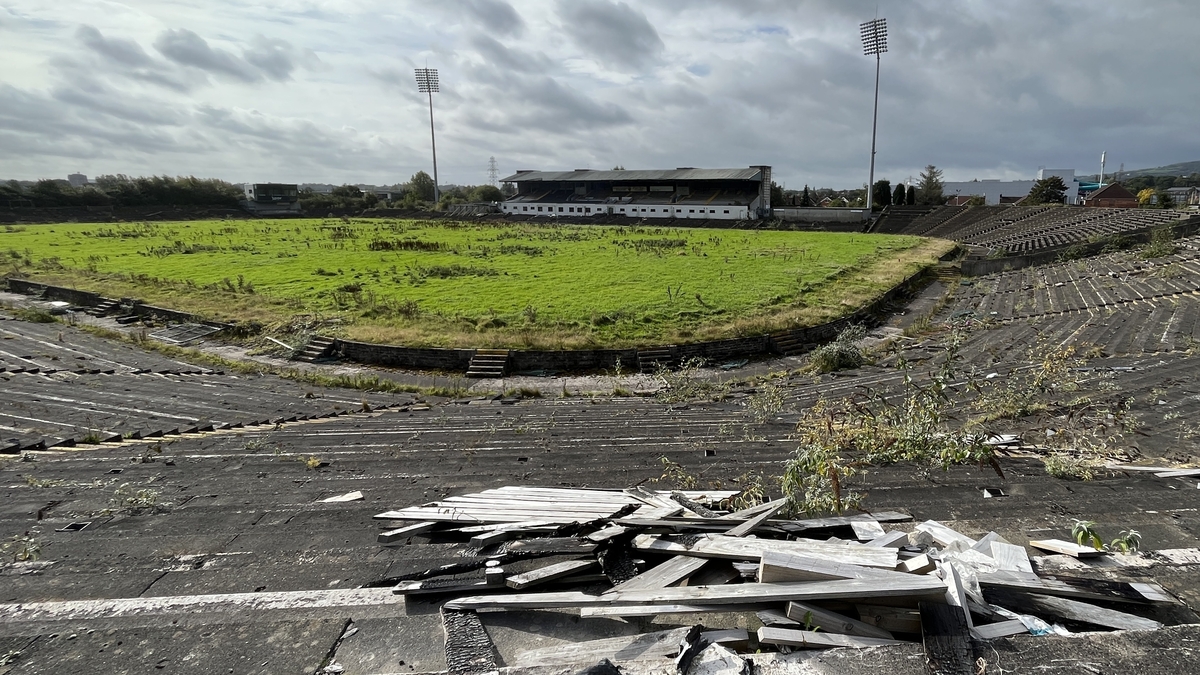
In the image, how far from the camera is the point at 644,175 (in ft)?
274

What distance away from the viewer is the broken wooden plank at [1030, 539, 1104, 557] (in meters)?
3.75

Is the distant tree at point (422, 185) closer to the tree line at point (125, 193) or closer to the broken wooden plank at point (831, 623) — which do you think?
the tree line at point (125, 193)

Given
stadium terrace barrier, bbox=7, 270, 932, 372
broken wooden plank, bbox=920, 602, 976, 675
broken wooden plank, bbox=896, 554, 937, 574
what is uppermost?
broken wooden plank, bbox=896, 554, 937, 574

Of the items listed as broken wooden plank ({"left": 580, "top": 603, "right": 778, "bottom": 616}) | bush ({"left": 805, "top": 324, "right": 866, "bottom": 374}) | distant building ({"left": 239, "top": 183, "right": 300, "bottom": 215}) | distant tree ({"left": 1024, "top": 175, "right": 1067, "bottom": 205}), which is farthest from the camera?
distant building ({"left": 239, "top": 183, "right": 300, "bottom": 215})

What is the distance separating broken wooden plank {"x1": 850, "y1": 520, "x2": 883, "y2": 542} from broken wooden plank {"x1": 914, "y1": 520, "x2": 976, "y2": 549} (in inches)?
13.3

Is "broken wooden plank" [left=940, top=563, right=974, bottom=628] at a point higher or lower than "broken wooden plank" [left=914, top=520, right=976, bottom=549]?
higher

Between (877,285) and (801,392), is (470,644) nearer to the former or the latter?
(801,392)

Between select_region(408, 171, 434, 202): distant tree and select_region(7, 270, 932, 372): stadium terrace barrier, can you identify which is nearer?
select_region(7, 270, 932, 372): stadium terrace barrier

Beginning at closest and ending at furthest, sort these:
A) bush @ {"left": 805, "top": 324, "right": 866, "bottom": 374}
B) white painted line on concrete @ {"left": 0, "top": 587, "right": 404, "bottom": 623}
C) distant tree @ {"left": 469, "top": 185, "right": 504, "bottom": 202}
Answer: white painted line on concrete @ {"left": 0, "top": 587, "right": 404, "bottom": 623} → bush @ {"left": 805, "top": 324, "right": 866, "bottom": 374} → distant tree @ {"left": 469, "top": 185, "right": 504, "bottom": 202}

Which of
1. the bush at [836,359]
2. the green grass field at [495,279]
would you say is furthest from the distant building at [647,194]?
the bush at [836,359]

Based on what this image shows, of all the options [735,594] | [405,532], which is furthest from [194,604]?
[735,594]

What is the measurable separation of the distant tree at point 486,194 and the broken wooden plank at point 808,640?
10294cm

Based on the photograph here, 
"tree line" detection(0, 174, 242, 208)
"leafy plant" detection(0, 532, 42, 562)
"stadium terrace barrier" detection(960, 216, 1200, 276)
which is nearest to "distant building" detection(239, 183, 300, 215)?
"tree line" detection(0, 174, 242, 208)

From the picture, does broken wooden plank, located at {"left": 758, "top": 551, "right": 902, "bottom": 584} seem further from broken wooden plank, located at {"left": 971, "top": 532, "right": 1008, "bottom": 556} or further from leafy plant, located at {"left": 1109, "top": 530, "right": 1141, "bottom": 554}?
leafy plant, located at {"left": 1109, "top": 530, "right": 1141, "bottom": 554}
